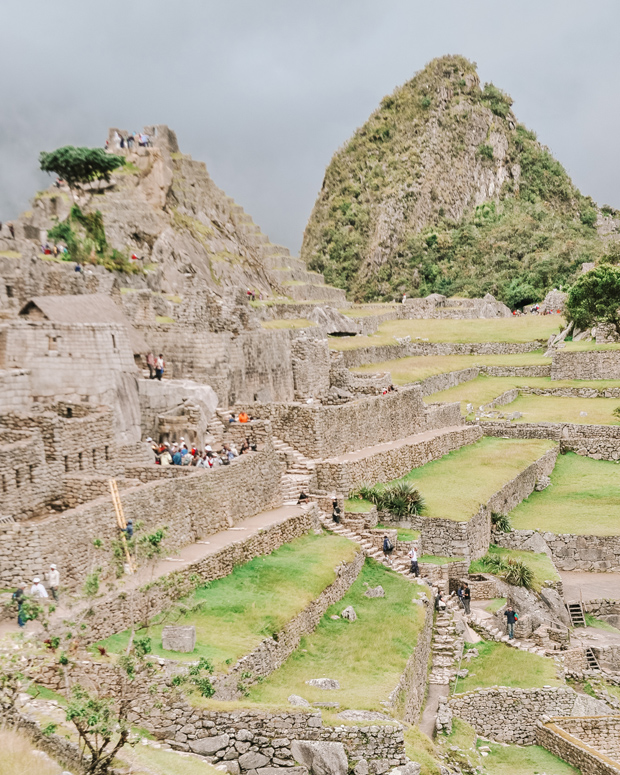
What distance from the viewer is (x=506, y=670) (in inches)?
957

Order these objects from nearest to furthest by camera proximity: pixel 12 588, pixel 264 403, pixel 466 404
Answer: pixel 12 588 < pixel 264 403 < pixel 466 404

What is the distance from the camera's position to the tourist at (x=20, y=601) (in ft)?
47.9

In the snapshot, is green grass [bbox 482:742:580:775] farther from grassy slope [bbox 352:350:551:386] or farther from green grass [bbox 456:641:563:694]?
grassy slope [bbox 352:350:551:386]

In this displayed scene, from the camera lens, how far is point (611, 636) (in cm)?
→ 2955

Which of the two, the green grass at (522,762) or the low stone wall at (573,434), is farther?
the low stone wall at (573,434)

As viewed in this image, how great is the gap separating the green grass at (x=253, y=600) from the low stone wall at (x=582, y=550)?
12.8 metres

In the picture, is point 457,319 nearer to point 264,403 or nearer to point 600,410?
point 600,410

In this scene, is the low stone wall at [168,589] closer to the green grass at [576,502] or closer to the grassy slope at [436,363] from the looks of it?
the green grass at [576,502]

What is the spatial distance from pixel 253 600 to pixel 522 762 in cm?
762

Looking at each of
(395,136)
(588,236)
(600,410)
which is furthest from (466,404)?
(395,136)

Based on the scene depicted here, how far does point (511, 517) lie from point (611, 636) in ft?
25.2

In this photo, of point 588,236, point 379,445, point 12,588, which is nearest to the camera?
point 12,588

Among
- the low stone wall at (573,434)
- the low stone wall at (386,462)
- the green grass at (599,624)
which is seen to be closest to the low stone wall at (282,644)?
the low stone wall at (386,462)

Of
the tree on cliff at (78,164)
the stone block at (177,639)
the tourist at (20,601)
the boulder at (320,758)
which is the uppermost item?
the tree on cliff at (78,164)
